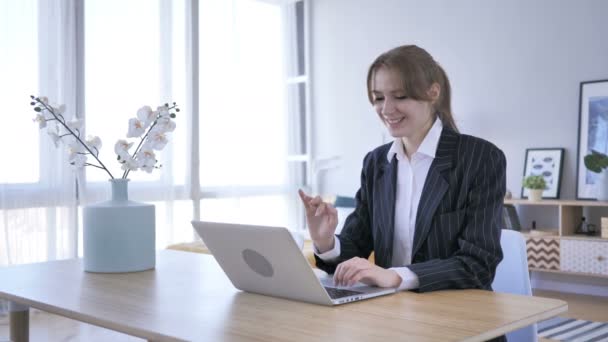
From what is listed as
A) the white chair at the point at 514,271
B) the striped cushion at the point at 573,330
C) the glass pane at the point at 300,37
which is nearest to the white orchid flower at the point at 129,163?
the white chair at the point at 514,271

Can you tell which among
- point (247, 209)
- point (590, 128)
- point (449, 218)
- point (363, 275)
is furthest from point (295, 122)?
point (363, 275)

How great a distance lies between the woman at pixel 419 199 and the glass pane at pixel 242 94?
12.1ft

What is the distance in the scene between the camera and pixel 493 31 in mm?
4879

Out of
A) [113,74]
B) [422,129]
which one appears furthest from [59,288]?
[113,74]

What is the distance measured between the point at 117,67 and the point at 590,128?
3.32m

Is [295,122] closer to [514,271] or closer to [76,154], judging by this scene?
[76,154]

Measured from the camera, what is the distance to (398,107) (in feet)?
5.30

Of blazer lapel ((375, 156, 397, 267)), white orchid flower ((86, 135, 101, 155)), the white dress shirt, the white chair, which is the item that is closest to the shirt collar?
the white dress shirt

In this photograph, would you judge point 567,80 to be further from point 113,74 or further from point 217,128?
point 113,74

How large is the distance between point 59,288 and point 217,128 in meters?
3.99

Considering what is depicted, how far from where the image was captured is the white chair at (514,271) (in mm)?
1526

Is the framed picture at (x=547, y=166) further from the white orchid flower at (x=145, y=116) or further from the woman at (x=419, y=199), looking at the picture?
the white orchid flower at (x=145, y=116)

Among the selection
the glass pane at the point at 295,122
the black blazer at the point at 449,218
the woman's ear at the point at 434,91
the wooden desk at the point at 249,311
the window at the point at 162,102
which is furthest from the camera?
the glass pane at the point at 295,122

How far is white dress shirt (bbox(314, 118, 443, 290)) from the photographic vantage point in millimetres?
1663
